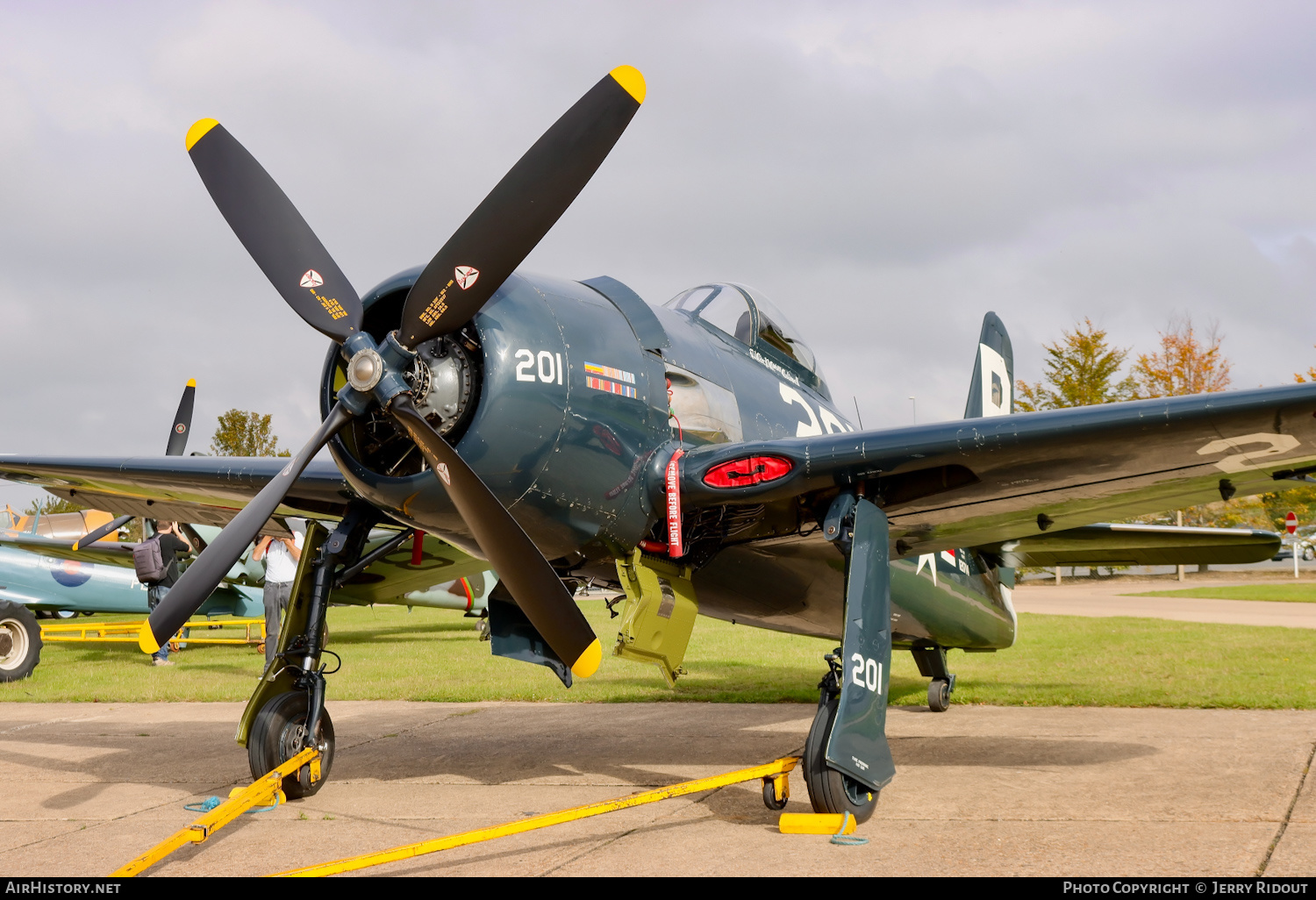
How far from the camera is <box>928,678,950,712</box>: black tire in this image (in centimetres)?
1002

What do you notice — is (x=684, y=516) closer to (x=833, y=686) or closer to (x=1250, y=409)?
(x=833, y=686)

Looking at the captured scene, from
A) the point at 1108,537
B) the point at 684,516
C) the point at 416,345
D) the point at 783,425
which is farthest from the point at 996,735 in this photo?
the point at 416,345

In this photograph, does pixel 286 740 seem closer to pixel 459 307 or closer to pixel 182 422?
pixel 459 307

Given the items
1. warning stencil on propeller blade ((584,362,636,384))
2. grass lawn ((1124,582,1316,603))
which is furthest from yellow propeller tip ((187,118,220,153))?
grass lawn ((1124,582,1316,603))

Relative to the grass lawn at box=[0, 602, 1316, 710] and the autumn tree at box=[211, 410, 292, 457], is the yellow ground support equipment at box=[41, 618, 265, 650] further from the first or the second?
the autumn tree at box=[211, 410, 292, 457]

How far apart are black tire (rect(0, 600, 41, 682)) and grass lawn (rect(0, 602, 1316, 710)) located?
346 millimetres

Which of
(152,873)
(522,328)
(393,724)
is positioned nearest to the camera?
(152,873)

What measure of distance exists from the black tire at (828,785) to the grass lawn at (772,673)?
5722 mm

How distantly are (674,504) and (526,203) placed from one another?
1.80 m

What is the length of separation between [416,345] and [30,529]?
24.3 m

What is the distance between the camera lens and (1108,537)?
838 centimetres

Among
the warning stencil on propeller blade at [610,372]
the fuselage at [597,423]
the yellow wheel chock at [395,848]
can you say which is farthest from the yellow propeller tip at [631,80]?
the yellow wheel chock at [395,848]

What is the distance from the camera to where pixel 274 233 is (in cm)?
524

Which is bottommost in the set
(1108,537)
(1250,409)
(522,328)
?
(1108,537)
